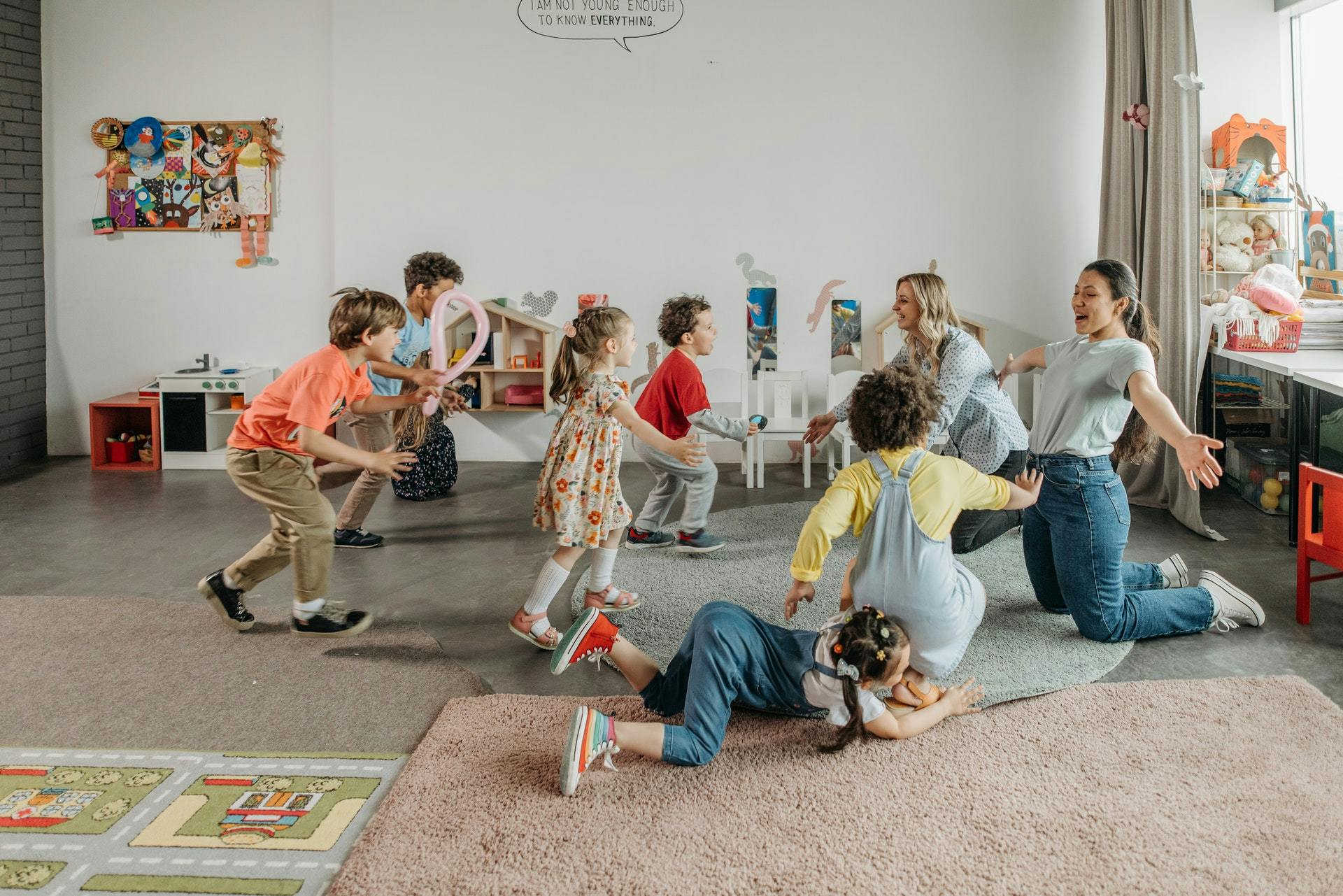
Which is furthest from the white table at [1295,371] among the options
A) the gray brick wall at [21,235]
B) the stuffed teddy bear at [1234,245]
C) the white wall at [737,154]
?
the gray brick wall at [21,235]

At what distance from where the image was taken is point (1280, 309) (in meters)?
4.54

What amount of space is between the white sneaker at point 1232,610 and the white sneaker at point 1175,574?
8.8 inches

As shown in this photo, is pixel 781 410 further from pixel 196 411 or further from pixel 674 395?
pixel 196 411

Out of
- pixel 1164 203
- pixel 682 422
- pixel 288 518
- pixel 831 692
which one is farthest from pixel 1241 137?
pixel 288 518

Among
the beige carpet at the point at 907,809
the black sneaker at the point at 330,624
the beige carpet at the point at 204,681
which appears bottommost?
the beige carpet at the point at 907,809

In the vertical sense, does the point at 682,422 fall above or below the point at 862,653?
above

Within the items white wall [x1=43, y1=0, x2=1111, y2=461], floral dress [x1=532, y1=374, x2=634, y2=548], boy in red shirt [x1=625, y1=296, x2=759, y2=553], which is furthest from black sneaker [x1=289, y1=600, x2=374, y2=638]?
white wall [x1=43, y1=0, x2=1111, y2=461]

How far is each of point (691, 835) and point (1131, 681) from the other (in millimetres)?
1459

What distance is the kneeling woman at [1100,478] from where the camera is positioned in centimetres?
317

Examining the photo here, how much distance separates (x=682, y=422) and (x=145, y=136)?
3983 mm

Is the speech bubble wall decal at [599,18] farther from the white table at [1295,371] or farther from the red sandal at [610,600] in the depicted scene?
the red sandal at [610,600]

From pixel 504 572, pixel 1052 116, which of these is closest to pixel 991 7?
pixel 1052 116

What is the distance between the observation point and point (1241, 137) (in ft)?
16.6

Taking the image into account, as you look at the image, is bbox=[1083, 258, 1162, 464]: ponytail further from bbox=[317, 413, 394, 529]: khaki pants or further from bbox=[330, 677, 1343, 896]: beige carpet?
bbox=[317, 413, 394, 529]: khaki pants
